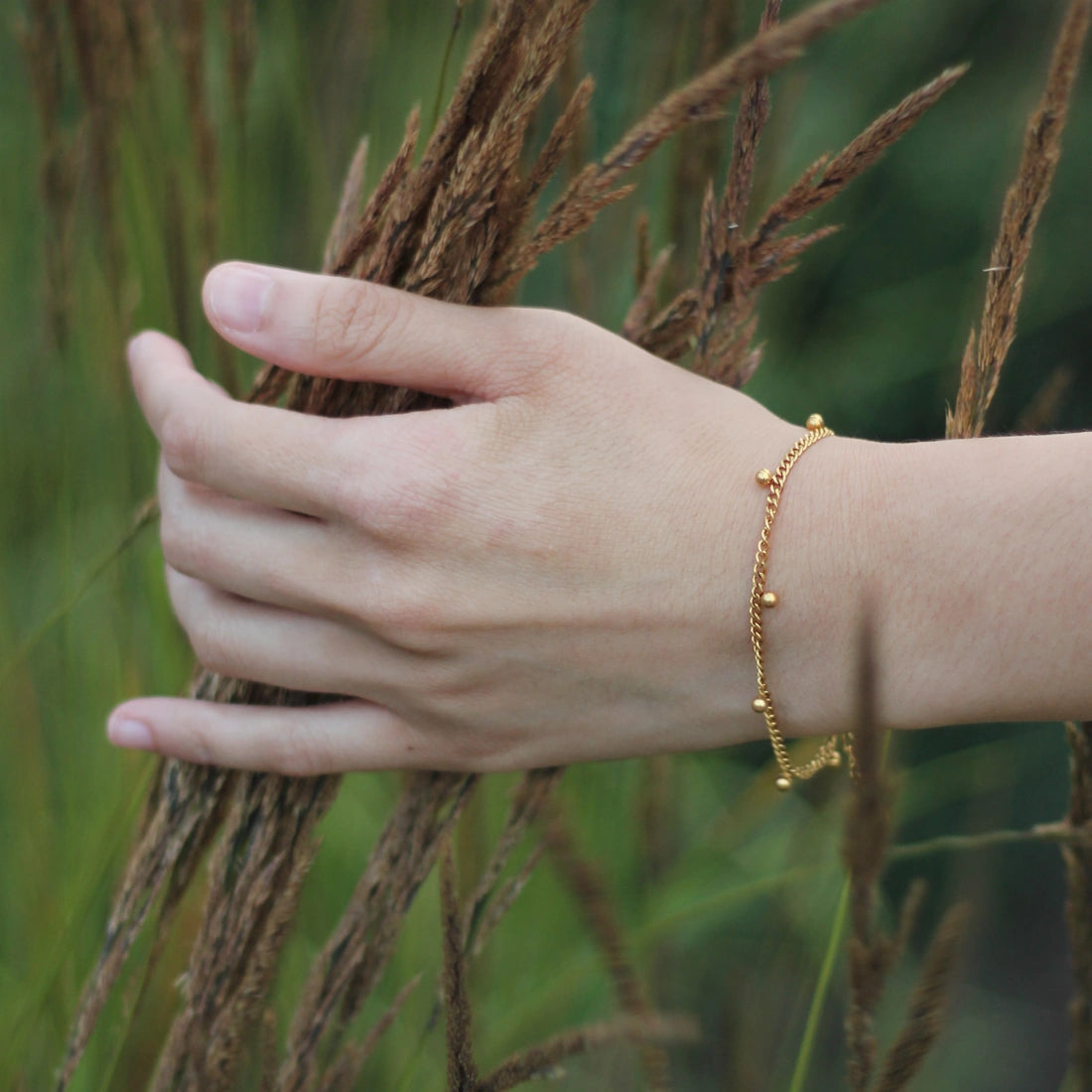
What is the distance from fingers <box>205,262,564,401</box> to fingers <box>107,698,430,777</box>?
0.22 metres

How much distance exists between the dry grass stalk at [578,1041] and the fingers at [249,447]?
32 cm

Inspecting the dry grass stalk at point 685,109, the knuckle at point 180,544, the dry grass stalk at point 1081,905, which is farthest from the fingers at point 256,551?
the dry grass stalk at point 1081,905

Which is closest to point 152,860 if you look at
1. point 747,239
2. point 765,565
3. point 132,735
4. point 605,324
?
point 132,735

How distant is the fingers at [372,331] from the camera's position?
59 cm

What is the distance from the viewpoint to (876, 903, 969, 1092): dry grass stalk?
37 cm

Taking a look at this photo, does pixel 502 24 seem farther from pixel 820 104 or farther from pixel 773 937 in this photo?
pixel 820 104

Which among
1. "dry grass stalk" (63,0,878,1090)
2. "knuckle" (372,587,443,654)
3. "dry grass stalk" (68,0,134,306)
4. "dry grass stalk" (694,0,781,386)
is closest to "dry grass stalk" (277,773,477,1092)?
"dry grass stalk" (63,0,878,1090)

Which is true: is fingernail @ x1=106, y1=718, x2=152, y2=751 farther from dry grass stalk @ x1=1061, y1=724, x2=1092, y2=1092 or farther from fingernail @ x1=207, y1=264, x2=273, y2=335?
dry grass stalk @ x1=1061, y1=724, x2=1092, y2=1092

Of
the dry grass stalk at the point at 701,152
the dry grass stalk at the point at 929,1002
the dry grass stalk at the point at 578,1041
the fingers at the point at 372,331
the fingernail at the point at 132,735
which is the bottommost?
the dry grass stalk at the point at 578,1041

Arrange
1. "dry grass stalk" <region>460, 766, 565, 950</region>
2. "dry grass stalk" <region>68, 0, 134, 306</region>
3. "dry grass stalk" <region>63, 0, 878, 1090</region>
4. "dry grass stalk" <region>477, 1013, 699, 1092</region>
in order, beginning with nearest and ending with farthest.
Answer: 1. "dry grass stalk" <region>477, 1013, 699, 1092</region>
2. "dry grass stalk" <region>63, 0, 878, 1090</region>
3. "dry grass stalk" <region>460, 766, 565, 950</region>
4. "dry grass stalk" <region>68, 0, 134, 306</region>

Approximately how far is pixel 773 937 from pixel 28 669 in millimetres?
680

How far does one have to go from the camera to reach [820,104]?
1271 millimetres

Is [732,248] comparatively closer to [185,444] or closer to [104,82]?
[185,444]

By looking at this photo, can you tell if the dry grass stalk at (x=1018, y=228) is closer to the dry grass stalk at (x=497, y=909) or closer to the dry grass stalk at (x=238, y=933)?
the dry grass stalk at (x=497, y=909)
